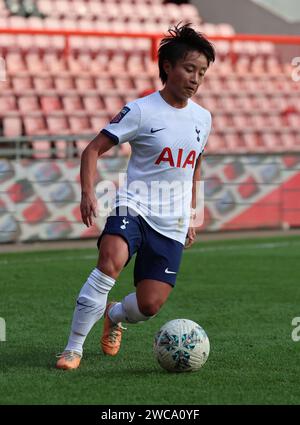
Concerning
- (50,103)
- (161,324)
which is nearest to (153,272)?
(161,324)

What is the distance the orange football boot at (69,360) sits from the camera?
6.11m

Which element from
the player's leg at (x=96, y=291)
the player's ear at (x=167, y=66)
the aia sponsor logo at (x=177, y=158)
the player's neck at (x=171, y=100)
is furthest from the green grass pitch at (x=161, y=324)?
the player's ear at (x=167, y=66)

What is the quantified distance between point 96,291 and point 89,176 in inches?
26.3

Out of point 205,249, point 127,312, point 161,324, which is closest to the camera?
point 127,312

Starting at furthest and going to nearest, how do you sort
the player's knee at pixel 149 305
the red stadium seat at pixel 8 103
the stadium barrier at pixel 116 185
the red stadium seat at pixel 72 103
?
the red stadium seat at pixel 72 103
the red stadium seat at pixel 8 103
the stadium barrier at pixel 116 185
the player's knee at pixel 149 305

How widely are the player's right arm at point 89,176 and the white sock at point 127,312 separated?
697 millimetres

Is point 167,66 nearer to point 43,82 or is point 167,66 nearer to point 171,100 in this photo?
point 171,100

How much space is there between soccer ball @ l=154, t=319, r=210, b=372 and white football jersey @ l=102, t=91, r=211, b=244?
578 mm

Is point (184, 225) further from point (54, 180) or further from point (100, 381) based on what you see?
point (54, 180)

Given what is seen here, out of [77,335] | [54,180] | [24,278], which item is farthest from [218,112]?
[77,335]

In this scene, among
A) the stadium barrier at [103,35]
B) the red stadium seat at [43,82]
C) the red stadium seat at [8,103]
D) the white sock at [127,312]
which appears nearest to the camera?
the white sock at [127,312]

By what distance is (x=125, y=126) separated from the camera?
6.09 metres

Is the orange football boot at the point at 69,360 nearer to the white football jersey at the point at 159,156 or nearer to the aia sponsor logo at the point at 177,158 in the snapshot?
the white football jersey at the point at 159,156

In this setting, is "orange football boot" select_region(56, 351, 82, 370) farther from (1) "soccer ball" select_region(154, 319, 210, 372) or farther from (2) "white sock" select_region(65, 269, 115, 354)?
(1) "soccer ball" select_region(154, 319, 210, 372)
